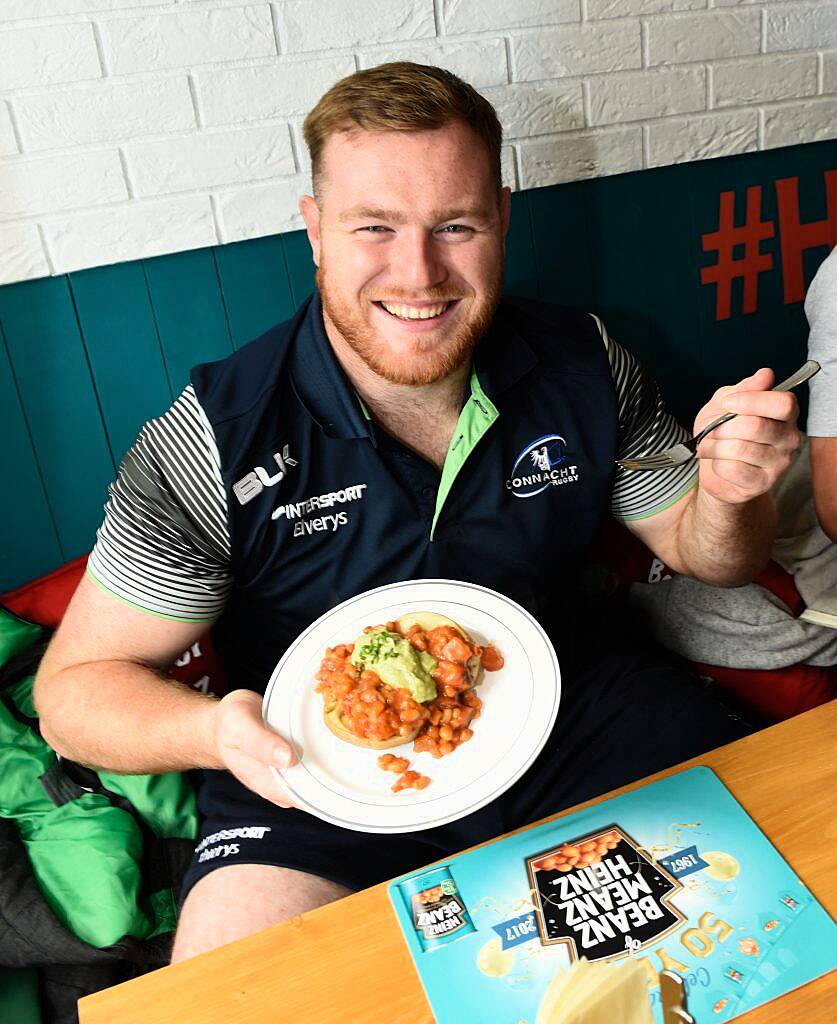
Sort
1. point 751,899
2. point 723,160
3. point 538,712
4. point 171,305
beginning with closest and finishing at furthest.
A: point 751,899, point 538,712, point 171,305, point 723,160

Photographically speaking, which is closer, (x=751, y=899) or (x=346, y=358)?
(x=751, y=899)

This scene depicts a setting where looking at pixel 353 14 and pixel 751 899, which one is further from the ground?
pixel 353 14

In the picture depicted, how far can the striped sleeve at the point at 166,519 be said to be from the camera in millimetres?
1354

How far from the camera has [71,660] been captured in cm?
140

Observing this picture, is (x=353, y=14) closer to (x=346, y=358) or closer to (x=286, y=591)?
(x=346, y=358)

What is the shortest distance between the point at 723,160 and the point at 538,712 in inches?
70.4

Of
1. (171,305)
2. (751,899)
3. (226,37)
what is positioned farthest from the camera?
(171,305)

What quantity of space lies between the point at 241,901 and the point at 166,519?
22.3 inches

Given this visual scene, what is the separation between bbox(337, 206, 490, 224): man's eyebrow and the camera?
Answer: 133 centimetres

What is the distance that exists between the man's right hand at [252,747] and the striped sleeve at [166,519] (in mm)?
291

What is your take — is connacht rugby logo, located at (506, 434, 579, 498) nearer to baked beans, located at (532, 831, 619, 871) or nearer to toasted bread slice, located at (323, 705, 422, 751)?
toasted bread slice, located at (323, 705, 422, 751)

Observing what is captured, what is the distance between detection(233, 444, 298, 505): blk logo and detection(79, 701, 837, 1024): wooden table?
63cm

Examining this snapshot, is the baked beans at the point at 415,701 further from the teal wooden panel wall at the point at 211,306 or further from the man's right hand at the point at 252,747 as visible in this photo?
the teal wooden panel wall at the point at 211,306

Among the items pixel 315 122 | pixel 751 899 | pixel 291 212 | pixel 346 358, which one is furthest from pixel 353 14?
pixel 751 899
